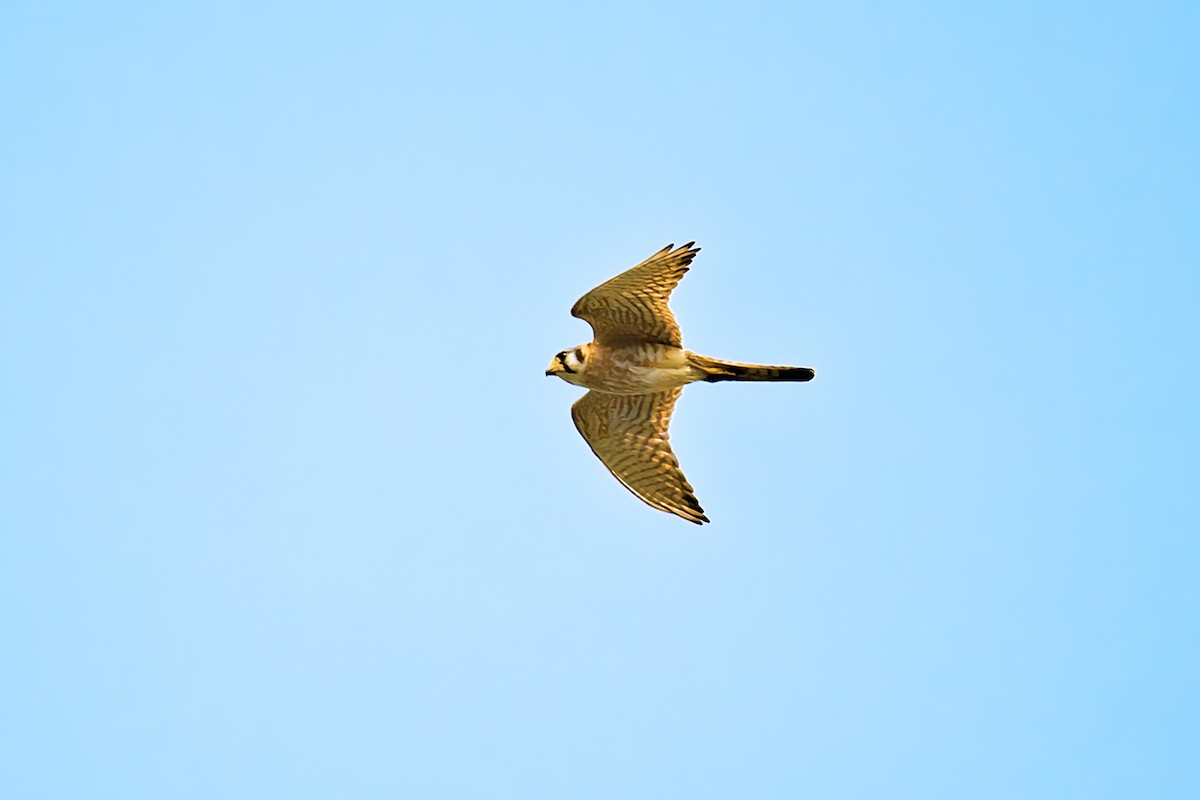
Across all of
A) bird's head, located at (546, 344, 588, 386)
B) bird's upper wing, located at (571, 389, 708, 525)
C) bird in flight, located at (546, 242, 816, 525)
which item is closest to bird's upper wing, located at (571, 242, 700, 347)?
bird in flight, located at (546, 242, 816, 525)

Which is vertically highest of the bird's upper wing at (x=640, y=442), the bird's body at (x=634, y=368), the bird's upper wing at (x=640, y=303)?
the bird's upper wing at (x=640, y=303)

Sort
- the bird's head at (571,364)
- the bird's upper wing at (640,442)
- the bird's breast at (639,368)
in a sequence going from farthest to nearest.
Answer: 1. the bird's upper wing at (640,442)
2. the bird's head at (571,364)
3. the bird's breast at (639,368)

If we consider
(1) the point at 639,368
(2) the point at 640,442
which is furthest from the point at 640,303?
(2) the point at 640,442

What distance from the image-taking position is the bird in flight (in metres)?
11.1

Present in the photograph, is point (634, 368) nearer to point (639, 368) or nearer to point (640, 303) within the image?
point (639, 368)

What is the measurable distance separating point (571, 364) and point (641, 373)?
60cm

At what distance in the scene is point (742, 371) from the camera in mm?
11219

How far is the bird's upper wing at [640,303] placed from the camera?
11.0 m

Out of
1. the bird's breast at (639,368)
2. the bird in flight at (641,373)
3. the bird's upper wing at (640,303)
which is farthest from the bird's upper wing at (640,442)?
the bird's upper wing at (640,303)

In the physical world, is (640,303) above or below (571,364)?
above

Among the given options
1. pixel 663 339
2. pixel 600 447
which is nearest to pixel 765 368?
pixel 663 339

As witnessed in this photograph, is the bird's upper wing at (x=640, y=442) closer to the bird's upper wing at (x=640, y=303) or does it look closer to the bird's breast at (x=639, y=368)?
the bird's breast at (x=639, y=368)

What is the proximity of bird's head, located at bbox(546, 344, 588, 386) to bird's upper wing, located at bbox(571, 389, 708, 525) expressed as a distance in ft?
1.31

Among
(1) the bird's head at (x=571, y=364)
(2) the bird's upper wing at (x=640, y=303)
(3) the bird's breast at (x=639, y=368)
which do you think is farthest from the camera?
(1) the bird's head at (x=571, y=364)
